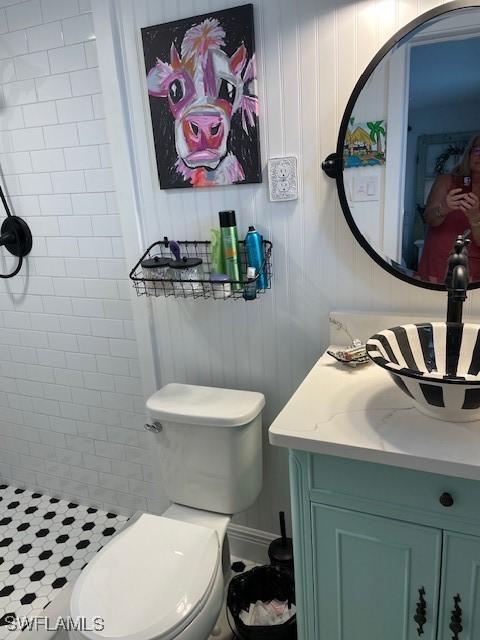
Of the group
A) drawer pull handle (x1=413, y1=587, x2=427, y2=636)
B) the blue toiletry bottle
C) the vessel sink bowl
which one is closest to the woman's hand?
the vessel sink bowl

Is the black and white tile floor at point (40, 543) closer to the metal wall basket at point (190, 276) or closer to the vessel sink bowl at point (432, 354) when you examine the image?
the metal wall basket at point (190, 276)

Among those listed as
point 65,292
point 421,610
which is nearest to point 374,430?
point 421,610

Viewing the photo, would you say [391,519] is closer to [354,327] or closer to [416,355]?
[416,355]

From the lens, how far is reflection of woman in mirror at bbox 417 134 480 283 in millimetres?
1326

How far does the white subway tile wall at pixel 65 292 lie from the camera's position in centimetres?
180

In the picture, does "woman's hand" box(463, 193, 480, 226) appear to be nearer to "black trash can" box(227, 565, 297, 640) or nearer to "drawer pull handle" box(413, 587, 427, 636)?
"drawer pull handle" box(413, 587, 427, 636)

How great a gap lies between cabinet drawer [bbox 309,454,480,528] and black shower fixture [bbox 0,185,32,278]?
1586 mm

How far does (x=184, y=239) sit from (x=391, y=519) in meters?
1.13

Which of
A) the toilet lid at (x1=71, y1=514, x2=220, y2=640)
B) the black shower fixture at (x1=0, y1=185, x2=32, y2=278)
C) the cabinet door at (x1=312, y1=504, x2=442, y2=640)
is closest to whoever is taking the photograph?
the cabinet door at (x1=312, y1=504, x2=442, y2=640)

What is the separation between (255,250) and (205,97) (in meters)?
0.52

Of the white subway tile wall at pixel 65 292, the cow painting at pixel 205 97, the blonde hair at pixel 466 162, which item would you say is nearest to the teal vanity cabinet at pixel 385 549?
the blonde hair at pixel 466 162

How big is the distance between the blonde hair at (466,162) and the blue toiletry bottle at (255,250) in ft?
1.98

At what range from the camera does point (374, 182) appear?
143 cm

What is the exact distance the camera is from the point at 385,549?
1.13 m
